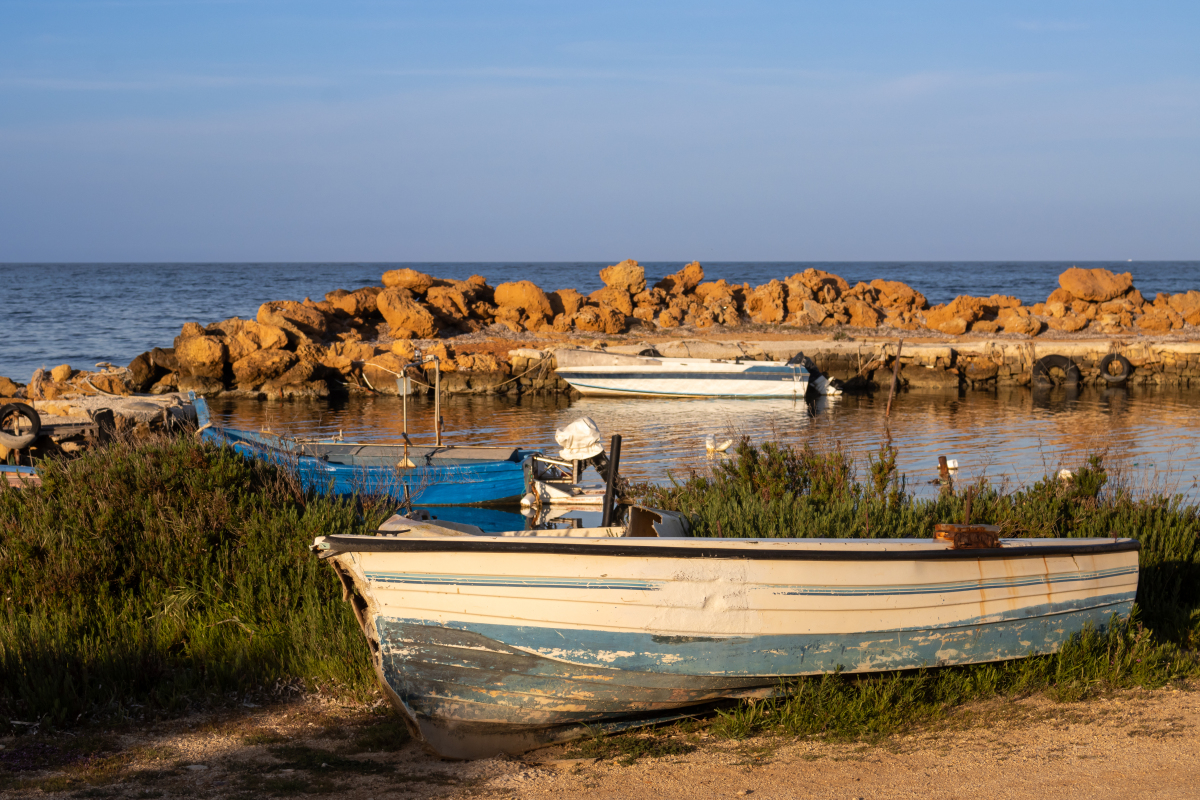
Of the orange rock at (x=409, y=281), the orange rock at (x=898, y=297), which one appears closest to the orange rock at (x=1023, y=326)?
the orange rock at (x=898, y=297)

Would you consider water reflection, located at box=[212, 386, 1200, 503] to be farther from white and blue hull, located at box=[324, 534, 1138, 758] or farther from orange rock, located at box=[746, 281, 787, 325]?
orange rock, located at box=[746, 281, 787, 325]

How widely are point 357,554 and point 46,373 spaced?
28.2m

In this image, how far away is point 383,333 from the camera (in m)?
36.1

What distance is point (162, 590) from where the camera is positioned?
269 inches

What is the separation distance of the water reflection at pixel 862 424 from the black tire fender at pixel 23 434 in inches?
242

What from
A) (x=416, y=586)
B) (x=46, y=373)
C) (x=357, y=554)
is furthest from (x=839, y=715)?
(x=46, y=373)

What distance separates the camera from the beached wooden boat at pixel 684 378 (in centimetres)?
3019

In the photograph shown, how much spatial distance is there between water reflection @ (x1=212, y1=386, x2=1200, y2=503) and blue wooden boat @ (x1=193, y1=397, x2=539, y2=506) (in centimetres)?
217

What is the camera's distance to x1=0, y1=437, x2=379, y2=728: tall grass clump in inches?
225

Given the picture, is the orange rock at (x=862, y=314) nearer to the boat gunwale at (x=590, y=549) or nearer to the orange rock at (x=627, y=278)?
the orange rock at (x=627, y=278)

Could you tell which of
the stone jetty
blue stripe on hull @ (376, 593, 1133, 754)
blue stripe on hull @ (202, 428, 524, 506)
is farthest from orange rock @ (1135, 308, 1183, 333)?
blue stripe on hull @ (376, 593, 1133, 754)

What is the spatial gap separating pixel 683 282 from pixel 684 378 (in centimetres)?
1465

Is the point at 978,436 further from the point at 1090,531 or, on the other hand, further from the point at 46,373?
the point at 46,373

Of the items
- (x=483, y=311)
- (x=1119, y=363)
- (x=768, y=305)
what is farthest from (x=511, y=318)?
(x=1119, y=363)
